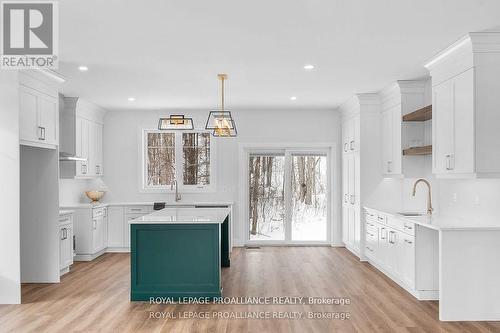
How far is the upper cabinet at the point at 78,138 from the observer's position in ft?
23.3

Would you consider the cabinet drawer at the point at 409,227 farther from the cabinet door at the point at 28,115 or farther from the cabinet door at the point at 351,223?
the cabinet door at the point at 28,115

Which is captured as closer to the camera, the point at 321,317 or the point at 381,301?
the point at 321,317

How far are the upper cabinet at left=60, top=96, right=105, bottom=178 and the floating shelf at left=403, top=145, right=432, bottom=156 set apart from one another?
4.95m

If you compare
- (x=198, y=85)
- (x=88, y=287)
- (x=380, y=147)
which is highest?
(x=198, y=85)

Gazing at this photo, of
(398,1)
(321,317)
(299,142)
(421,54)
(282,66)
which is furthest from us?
(299,142)

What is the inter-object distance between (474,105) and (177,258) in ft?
11.4

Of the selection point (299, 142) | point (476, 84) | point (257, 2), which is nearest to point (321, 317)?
point (476, 84)

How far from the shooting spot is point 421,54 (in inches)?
183

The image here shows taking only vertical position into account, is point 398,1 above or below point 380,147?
above

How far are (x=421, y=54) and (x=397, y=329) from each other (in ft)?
9.33

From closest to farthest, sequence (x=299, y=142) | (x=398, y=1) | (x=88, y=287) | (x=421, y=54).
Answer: (x=398, y=1) → (x=421, y=54) → (x=88, y=287) → (x=299, y=142)

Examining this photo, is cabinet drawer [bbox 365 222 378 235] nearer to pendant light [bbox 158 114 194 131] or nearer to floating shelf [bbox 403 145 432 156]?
floating shelf [bbox 403 145 432 156]

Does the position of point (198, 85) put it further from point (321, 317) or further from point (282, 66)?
point (321, 317)

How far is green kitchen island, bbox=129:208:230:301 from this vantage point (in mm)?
4832
